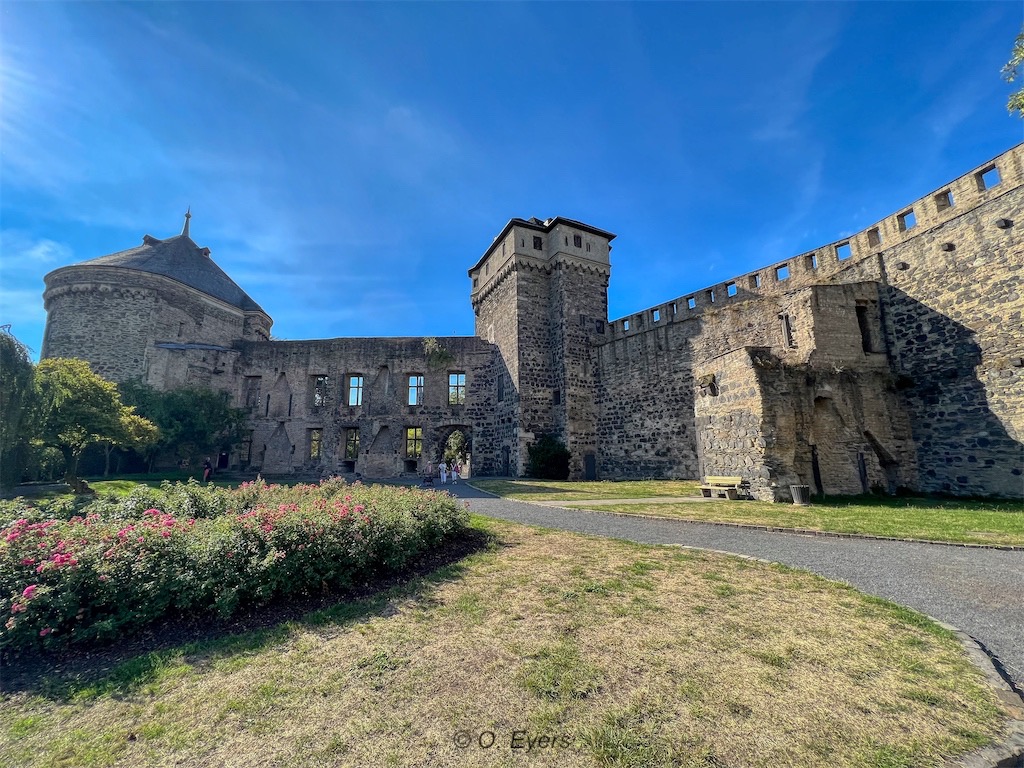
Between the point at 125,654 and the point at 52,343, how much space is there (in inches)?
1359

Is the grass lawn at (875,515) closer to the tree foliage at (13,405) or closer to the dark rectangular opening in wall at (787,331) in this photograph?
the dark rectangular opening in wall at (787,331)

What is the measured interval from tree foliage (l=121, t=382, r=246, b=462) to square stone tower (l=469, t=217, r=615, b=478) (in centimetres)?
1662

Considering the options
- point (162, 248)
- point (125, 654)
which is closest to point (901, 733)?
point (125, 654)

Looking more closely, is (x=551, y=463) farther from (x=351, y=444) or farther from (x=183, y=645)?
(x=183, y=645)

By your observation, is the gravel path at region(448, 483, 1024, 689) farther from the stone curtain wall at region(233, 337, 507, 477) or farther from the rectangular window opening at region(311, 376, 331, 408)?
the rectangular window opening at region(311, 376, 331, 408)

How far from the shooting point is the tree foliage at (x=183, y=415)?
23438mm

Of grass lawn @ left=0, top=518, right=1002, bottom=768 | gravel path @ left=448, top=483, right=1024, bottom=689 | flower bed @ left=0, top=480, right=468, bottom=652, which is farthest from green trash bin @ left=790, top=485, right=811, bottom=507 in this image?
flower bed @ left=0, top=480, right=468, bottom=652

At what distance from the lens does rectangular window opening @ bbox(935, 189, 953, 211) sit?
560 inches

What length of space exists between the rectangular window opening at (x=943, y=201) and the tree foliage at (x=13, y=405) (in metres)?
30.8

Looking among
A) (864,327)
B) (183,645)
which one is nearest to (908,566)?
(183,645)

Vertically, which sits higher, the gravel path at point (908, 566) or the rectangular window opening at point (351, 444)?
the rectangular window opening at point (351, 444)

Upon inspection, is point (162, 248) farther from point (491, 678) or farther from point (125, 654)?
point (491, 678)

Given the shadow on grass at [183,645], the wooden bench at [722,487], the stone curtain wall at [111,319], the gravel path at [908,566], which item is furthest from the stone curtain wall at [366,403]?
the shadow on grass at [183,645]

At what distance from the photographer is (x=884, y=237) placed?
623 inches
